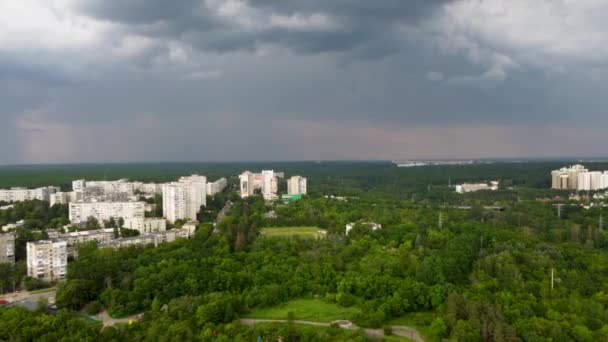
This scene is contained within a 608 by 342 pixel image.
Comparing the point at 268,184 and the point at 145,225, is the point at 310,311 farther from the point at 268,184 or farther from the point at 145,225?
the point at 268,184

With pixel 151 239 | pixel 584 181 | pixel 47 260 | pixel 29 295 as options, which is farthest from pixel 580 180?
pixel 29 295

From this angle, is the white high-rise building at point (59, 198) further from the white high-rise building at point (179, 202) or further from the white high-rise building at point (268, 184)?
the white high-rise building at point (268, 184)

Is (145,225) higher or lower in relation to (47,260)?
higher

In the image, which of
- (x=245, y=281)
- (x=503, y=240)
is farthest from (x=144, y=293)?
(x=503, y=240)

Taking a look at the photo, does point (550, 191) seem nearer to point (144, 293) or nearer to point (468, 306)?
point (468, 306)

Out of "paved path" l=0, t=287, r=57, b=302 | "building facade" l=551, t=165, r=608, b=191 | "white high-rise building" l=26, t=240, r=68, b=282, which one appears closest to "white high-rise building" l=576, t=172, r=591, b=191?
"building facade" l=551, t=165, r=608, b=191

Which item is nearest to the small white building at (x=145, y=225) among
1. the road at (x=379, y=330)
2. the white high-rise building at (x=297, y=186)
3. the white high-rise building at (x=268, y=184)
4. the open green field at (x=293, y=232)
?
the open green field at (x=293, y=232)

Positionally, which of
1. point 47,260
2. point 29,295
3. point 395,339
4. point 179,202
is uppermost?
point 179,202
